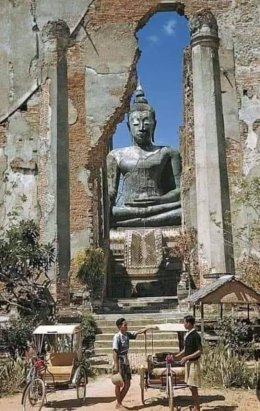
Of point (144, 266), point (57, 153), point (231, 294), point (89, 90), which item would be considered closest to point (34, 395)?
point (231, 294)

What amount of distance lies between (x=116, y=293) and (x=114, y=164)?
295 inches

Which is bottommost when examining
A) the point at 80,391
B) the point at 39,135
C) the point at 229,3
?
the point at 80,391

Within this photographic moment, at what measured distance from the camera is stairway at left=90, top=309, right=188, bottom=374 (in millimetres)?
10795

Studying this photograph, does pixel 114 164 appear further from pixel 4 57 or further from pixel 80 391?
pixel 80 391

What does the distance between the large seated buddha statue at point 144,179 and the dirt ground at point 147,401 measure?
14.6 metres

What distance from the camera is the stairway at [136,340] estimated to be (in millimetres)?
10795

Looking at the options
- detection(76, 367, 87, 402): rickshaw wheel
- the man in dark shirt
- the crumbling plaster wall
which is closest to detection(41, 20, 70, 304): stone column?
the crumbling plaster wall

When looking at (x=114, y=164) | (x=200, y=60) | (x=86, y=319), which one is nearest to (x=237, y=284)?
(x=86, y=319)

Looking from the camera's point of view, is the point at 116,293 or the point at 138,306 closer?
the point at 138,306

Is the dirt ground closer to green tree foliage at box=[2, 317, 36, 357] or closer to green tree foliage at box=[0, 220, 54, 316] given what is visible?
green tree foliage at box=[2, 317, 36, 357]

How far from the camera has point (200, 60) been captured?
53.7 feet

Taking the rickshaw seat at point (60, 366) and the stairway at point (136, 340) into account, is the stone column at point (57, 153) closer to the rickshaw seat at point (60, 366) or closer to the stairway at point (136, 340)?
the stairway at point (136, 340)

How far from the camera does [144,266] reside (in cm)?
2022

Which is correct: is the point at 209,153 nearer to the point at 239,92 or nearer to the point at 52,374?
the point at 239,92
